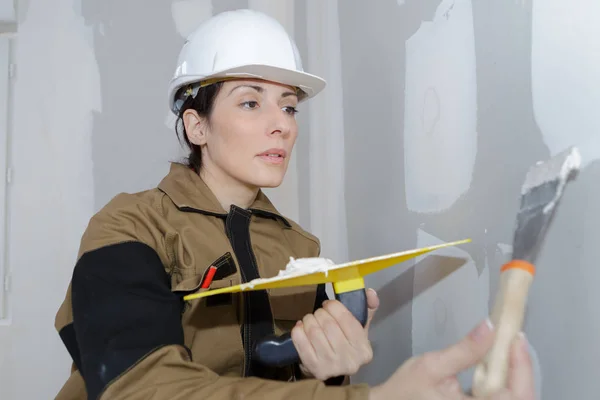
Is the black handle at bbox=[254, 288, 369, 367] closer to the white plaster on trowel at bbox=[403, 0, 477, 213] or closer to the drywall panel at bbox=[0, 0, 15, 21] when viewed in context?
the white plaster on trowel at bbox=[403, 0, 477, 213]

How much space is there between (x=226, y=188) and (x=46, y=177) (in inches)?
31.4

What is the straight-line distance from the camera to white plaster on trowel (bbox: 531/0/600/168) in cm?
63

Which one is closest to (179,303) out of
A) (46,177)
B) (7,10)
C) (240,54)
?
(240,54)

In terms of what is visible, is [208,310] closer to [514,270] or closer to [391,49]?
[514,270]

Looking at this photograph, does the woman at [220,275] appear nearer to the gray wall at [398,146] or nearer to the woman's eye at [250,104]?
the woman's eye at [250,104]

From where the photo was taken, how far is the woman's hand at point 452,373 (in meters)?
0.51

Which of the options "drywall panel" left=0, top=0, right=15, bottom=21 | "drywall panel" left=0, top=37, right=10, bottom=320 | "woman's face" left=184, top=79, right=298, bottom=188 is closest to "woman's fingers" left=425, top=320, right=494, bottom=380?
"woman's face" left=184, top=79, right=298, bottom=188

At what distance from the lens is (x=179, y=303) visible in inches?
33.3

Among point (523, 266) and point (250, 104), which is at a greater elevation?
point (250, 104)

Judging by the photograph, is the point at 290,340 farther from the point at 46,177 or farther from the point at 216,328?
the point at 46,177

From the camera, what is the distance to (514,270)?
54 cm

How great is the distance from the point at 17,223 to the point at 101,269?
950mm

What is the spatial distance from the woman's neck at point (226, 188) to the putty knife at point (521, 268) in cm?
59

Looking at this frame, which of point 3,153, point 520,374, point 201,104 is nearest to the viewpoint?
point 520,374
